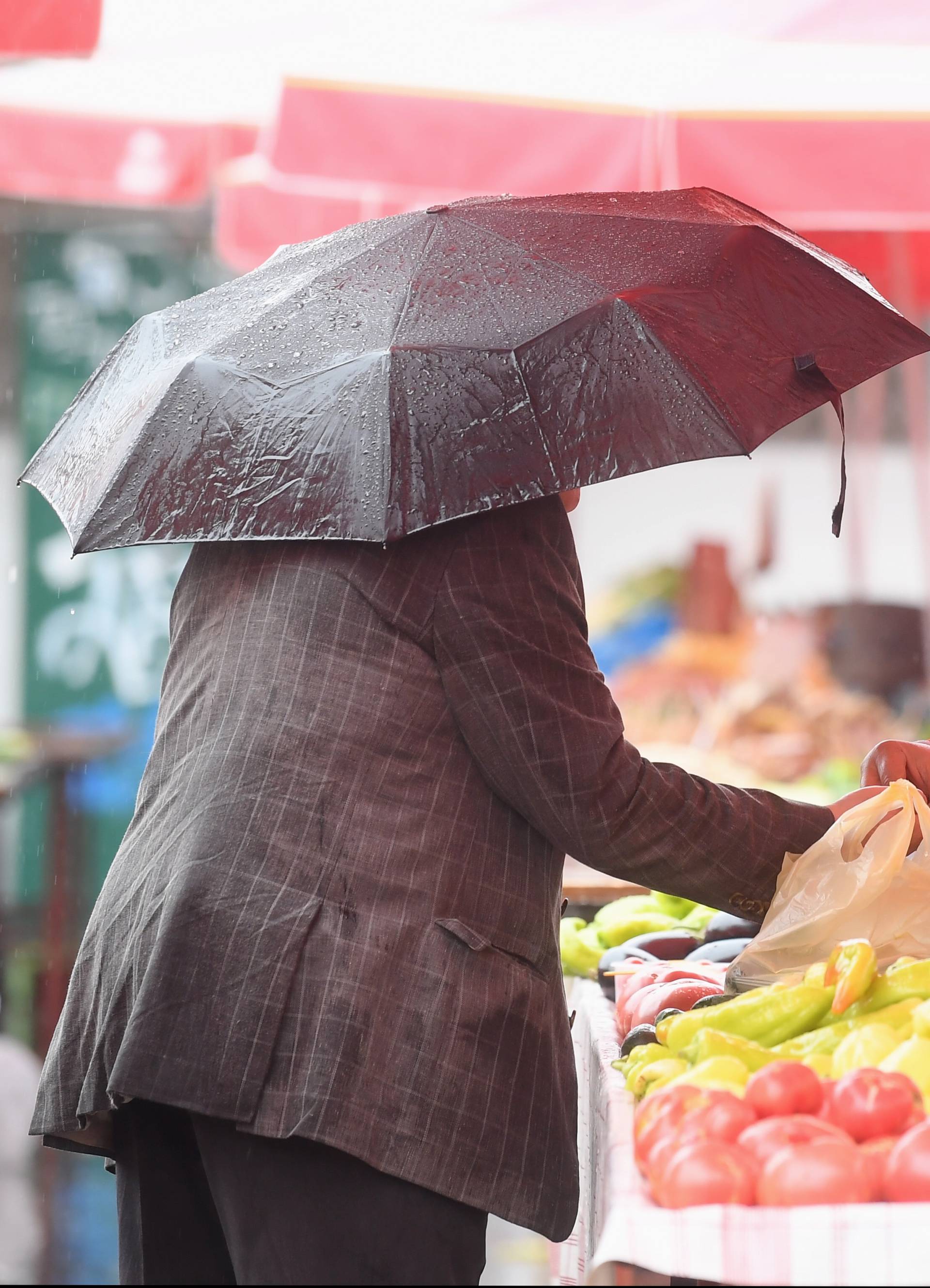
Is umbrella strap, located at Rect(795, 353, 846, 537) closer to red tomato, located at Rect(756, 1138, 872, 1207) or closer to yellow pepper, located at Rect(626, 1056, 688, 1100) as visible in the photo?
yellow pepper, located at Rect(626, 1056, 688, 1100)

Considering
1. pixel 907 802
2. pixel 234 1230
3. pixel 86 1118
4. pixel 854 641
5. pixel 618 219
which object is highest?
pixel 854 641

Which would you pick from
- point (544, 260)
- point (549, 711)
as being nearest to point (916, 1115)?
point (549, 711)

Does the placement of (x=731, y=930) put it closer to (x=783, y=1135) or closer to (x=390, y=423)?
(x=783, y=1135)

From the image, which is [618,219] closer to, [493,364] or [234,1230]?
[493,364]

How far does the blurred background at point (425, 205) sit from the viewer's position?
3.77m

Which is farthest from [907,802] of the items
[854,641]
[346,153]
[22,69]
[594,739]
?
[854,641]

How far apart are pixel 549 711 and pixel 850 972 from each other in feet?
1.63

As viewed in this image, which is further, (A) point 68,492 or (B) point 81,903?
(B) point 81,903

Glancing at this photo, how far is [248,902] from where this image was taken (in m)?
1.72

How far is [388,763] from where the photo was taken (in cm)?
177

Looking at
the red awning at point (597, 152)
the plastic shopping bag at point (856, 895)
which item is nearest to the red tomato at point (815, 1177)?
the plastic shopping bag at point (856, 895)

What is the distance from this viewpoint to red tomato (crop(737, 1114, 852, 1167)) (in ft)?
4.66

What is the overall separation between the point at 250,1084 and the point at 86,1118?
1.11 feet

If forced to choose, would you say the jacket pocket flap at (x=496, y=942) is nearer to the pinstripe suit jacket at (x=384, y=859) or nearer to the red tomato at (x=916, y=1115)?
the pinstripe suit jacket at (x=384, y=859)
